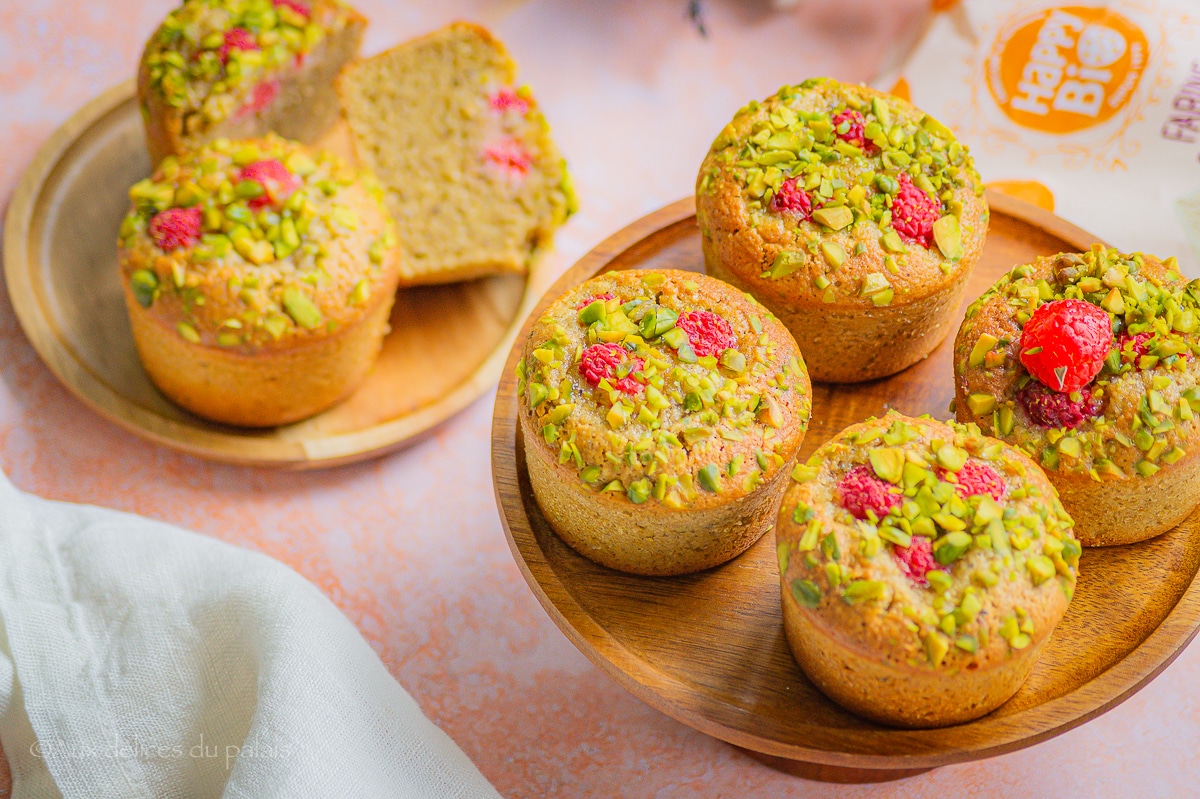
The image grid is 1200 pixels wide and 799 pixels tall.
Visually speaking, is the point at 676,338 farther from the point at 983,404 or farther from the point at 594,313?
the point at 983,404

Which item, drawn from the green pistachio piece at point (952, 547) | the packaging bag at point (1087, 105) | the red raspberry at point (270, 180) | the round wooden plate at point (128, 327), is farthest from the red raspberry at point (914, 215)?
the red raspberry at point (270, 180)

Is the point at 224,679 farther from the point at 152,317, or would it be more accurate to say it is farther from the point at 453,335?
the point at 453,335

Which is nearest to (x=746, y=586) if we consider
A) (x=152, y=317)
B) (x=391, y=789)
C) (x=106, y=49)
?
(x=391, y=789)

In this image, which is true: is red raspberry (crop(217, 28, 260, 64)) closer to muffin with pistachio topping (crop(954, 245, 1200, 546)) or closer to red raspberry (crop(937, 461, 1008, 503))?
muffin with pistachio topping (crop(954, 245, 1200, 546))

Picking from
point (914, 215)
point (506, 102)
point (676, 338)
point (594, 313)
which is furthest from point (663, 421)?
point (506, 102)

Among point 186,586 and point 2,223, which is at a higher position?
point 2,223

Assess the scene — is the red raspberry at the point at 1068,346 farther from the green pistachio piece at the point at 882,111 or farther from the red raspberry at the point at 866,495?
the green pistachio piece at the point at 882,111
